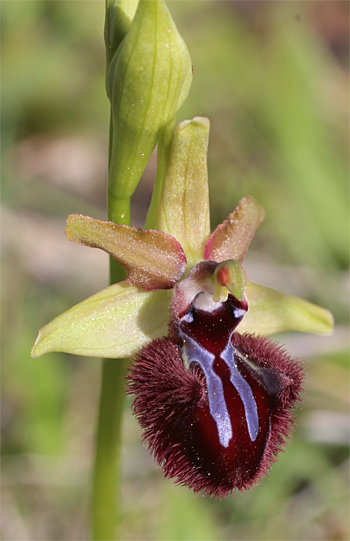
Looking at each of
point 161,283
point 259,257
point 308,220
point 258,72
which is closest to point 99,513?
point 161,283

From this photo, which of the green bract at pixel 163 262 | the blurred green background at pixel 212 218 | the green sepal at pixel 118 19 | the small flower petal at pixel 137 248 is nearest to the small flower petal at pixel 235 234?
the green bract at pixel 163 262

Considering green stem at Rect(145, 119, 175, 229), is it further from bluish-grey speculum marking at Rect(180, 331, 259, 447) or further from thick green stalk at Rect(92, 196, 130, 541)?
bluish-grey speculum marking at Rect(180, 331, 259, 447)

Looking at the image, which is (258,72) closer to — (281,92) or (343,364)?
(281,92)

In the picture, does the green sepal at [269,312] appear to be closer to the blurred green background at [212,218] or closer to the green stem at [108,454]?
the green stem at [108,454]

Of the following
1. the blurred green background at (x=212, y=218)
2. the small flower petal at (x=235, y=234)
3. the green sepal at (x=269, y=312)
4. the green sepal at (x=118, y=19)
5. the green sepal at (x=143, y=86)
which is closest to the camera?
the green sepal at (x=143, y=86)

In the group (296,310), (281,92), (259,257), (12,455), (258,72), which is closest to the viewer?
(296,310)
